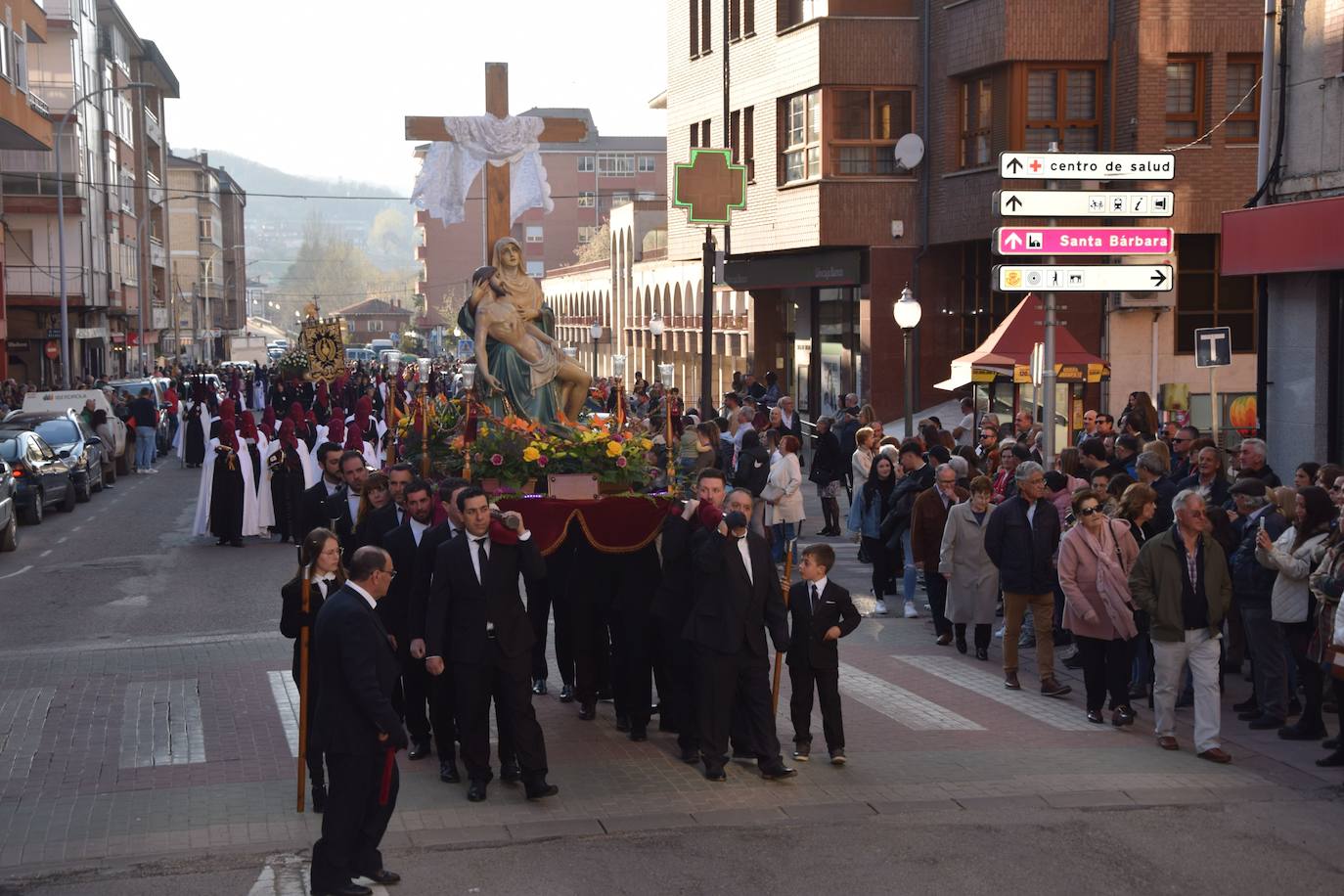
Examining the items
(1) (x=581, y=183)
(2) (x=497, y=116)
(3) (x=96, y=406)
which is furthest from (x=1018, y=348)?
(1) (x=581, y=183)

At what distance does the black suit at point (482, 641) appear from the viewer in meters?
9.38

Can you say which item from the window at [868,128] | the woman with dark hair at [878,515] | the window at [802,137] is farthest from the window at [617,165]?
the woman with dark hair at [878,515]

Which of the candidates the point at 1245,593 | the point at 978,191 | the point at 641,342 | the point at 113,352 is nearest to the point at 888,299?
the point at 978,191

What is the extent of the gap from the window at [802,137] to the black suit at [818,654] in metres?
21.6

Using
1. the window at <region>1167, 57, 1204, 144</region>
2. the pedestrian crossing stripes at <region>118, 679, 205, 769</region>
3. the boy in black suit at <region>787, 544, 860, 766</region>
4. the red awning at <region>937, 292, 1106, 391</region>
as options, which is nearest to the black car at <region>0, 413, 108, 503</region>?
the red awning at <region>937, 292, 1106, 391</region>

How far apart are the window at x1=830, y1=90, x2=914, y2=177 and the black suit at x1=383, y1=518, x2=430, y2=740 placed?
22.1 m

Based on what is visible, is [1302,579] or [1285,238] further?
[1285,238]

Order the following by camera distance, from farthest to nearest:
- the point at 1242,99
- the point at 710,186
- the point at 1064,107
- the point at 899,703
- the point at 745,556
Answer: the point at 1064,107
the point at 710,186
the point at 1242,99
the point at 899,703
the point at 745,556

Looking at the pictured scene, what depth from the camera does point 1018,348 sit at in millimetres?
22016

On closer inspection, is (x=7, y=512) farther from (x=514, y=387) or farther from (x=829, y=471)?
(x=829, y=471)

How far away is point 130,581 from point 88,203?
140 feet

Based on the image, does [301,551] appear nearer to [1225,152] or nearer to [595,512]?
[595,512]

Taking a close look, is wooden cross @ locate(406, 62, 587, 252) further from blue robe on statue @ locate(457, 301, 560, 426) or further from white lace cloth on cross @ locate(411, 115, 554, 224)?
blue robe on statue @ locate(457, 301, 560, 426)

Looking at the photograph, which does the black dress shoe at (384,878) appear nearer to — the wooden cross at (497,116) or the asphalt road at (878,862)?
the asphalt road at (878,862)
